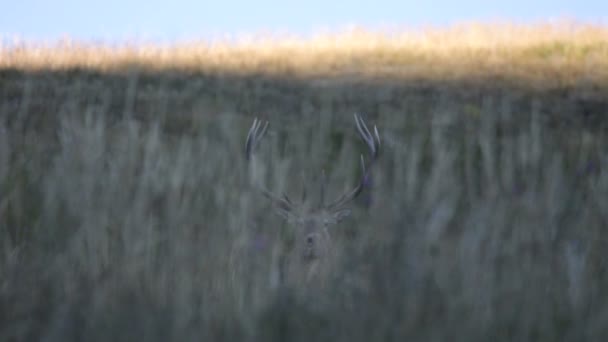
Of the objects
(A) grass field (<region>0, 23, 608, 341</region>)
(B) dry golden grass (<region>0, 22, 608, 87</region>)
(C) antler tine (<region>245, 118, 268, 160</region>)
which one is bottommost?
(A) grass field (<region>0, 23, 608, 341</region>)

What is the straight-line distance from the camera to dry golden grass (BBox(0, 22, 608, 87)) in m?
10.8

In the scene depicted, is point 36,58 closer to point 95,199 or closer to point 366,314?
point 95,199

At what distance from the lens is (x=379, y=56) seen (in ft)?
38.6

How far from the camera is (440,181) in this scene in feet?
10.0

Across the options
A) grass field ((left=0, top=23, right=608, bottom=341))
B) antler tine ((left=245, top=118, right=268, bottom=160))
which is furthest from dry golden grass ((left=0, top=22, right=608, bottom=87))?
antler tine ((left=245, top=118, right=268, bottom=160))

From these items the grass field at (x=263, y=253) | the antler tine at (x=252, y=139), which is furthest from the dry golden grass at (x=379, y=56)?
the antler tine at (x=252, y=139)

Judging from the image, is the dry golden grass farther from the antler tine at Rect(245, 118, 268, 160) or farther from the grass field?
the antler tine at Rect(245, 118, 268, 160)

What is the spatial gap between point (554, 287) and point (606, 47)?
9684 millimetres

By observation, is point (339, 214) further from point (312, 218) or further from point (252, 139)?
point (252, 139)

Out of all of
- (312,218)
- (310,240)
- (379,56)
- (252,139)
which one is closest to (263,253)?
(310,240)

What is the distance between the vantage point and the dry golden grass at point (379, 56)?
424 inches

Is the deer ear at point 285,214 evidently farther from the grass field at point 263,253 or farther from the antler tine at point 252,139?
the antler tine at point 252,139

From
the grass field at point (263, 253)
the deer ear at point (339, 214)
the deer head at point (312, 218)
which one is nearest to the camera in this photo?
the grass field at point (263, 253)

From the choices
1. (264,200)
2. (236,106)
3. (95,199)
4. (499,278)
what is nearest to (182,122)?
(236,106)
